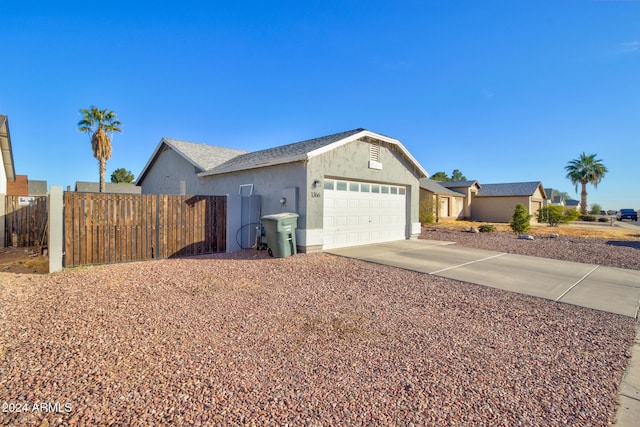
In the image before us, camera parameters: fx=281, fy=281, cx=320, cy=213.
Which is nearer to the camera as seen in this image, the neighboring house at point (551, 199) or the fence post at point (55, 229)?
the fence post at point (55, 229)

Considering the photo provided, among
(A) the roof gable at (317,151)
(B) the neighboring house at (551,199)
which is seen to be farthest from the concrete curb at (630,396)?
(B) the neighboring house at (551,199)

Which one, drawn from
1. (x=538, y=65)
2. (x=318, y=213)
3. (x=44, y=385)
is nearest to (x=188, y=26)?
(x=318, y=213)

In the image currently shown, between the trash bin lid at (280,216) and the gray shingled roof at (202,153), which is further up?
the gray shingled roof at (202,153)

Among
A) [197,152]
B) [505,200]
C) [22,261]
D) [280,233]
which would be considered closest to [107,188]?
[197,152]

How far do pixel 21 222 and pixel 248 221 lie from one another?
9033 mm

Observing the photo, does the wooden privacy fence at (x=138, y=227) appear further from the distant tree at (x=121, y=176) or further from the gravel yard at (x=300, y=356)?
the distant tree at (x=121, y=176)

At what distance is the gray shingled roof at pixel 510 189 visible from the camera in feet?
97.1

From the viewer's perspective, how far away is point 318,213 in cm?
965

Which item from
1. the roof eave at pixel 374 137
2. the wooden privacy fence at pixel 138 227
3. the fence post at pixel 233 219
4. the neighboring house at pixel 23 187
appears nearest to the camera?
the wooden privacy fence at pixel 138 227

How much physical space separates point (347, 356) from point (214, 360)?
4.62 feet

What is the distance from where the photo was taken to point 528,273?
7148 millimetres

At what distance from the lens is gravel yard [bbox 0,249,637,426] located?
2.23 metres

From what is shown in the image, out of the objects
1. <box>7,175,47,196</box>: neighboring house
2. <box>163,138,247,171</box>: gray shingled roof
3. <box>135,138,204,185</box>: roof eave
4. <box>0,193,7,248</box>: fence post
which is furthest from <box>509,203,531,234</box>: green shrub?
<box>7,175,47,196</box>: neighboring house

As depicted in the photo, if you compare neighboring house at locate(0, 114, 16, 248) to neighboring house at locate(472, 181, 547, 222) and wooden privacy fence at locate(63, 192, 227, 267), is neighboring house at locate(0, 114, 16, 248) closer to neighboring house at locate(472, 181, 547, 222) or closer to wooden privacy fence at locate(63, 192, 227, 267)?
wooden privacy fence at locate(63, 192, 227, 267)
